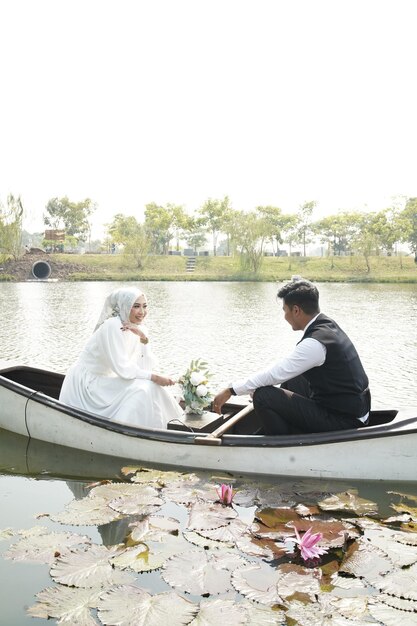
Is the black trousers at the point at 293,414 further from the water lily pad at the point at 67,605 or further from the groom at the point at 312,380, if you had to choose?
the water lily pad at the point at 67,605

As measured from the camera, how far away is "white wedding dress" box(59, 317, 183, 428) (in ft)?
16.8

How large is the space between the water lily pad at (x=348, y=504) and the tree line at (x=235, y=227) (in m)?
41.5

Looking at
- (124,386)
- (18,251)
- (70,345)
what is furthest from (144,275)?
(124,386)

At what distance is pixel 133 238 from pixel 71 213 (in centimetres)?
2720

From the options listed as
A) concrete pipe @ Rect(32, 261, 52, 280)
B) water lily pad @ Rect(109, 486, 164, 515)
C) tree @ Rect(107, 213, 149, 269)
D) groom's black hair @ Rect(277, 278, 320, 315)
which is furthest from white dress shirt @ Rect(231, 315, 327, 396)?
tree @ Rect(107, 213, 149, 269)

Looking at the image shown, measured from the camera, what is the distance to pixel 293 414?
454 centimetres

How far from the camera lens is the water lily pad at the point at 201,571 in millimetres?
3027

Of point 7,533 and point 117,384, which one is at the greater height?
point 117,384

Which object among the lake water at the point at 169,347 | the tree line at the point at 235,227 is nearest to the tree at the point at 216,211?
the tree line at the point at 235,227

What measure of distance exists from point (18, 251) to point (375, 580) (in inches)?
1959

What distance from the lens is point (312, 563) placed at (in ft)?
10.8

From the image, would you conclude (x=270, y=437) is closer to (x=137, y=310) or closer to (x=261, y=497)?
(x=261, y=497)

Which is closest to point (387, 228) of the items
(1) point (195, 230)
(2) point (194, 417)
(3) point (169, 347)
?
(1) point (195, 230)

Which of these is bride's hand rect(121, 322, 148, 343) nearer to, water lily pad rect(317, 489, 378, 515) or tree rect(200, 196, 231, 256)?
water lily pad rect(317, 489, 378, 515)
